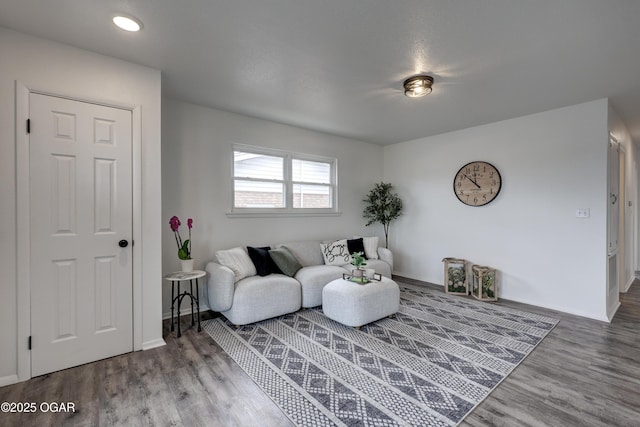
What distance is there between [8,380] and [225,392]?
154 cm

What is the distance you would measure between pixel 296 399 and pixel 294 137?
3509mm

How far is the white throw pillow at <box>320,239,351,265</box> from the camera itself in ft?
14.4

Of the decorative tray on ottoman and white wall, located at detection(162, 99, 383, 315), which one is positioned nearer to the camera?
the decorative tray on ottoman

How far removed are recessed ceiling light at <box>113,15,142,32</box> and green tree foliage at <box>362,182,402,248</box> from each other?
4.12m

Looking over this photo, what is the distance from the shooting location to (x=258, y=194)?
4.13 m

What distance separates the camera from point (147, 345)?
2570mm

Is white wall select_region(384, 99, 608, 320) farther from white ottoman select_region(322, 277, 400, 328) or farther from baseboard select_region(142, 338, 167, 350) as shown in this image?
baseboard select_region(142, 338, 167, 350)

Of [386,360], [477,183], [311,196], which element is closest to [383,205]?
[311,196]

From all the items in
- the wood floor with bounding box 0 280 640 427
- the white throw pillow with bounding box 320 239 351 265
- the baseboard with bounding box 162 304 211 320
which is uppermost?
the white throw pillow with bounding box 320 239 351 265

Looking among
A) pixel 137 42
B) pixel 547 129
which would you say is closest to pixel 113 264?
pixel 137 42

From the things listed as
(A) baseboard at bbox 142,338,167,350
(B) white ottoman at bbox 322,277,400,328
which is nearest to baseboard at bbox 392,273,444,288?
(B) white ottoman at bbox 322,277,400,328

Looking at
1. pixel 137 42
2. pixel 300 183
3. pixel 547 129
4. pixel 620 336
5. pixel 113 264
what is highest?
pixel 137 42

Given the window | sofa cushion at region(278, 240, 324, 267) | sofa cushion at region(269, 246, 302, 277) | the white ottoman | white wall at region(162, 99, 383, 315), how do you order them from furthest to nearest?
sofa cushion at region(278, 240, 324, 267) < the window < sofa cushion at region(269, 246, 302, 277) < white wall at region(162, 99, 383, 315) < the white ottoman

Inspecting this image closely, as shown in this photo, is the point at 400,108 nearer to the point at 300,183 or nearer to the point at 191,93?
the point at 300,183
